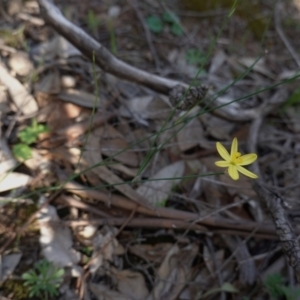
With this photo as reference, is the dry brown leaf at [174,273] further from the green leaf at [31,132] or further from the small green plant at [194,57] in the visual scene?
the small green plant at [194,57]

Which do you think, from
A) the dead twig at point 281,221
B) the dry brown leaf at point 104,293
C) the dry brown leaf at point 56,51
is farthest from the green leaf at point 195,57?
the dry brown leaf at point 104,293

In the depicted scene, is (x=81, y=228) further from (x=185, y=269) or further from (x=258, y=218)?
(x=258, y=218)

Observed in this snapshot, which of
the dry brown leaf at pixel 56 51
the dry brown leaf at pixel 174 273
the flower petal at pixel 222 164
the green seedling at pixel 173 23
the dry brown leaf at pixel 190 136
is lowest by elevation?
the dry brown leaf at pixel 174 273

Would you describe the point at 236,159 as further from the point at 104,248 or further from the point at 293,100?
the point at 293,100

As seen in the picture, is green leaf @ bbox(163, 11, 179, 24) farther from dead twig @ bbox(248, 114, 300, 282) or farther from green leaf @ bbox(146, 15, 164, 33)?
dead twig @ bbox(248, 114, 300, 282)

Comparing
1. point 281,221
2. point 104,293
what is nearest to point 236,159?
point 281,221

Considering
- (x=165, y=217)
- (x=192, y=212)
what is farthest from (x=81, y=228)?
(x=192, y=212)
